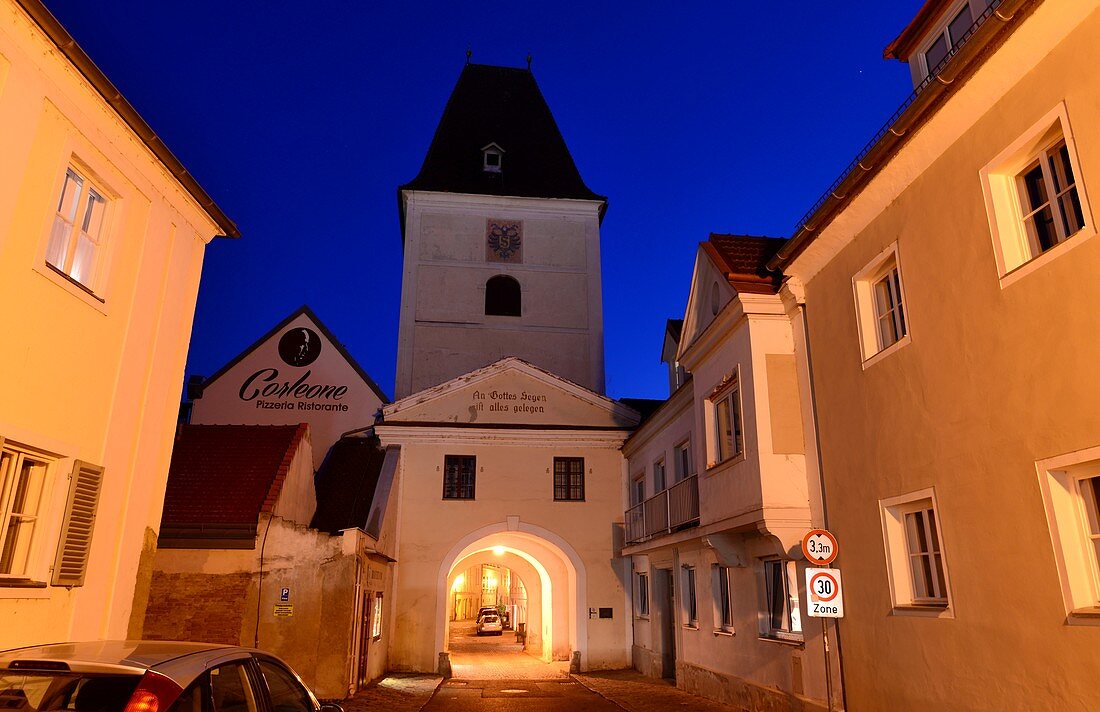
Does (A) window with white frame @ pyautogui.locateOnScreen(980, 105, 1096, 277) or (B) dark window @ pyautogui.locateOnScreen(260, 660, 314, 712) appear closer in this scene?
(B) dark window @ pyautogui.locateOnScreen(260, 660, 314, 712)

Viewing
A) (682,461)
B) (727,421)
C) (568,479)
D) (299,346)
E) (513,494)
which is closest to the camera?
(727,421)

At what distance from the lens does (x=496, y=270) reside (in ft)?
98.5

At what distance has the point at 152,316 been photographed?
9664mm

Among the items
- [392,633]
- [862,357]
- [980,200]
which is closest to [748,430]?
[862,357]

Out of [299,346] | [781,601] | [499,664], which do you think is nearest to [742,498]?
[781,601]

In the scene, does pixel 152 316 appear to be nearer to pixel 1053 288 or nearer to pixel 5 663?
pixel 5 663

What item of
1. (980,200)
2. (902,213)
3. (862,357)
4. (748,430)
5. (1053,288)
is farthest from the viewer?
(748,430)

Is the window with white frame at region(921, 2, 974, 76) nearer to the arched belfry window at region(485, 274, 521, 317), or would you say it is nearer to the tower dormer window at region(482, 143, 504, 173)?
the arched belfry window at region(485, 274, 521, 317)

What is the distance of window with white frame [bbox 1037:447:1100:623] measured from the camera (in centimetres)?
649

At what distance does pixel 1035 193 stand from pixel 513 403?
1750 cm

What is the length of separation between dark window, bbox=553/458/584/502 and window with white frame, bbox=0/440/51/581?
16504 mm

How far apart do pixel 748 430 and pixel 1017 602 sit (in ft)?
16.9

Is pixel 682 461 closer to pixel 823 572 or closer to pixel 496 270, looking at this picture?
Answer: pixel 823 572

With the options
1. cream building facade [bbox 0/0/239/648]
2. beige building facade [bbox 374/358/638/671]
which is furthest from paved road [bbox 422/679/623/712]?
cream building facade [bbox 0/0/239/648]
